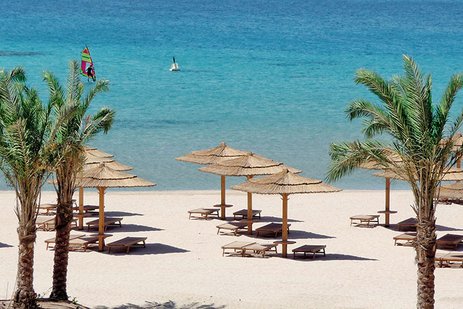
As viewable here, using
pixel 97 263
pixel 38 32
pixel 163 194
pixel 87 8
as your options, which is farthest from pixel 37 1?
pixel 97 263

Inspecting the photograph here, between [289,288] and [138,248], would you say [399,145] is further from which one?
[138,248]

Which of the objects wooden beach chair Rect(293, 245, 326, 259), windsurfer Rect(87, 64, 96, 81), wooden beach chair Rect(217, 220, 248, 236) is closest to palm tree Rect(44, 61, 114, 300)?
wooden beach chair Rect(293, 245, 326, 259)

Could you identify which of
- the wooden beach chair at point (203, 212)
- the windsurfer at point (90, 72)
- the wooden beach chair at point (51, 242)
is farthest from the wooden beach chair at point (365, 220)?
the windsurfer at point (90, 72)

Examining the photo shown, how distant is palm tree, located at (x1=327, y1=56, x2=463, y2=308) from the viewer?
60.3 ft

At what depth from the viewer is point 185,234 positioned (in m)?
28.2

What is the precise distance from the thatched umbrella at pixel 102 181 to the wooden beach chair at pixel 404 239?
6151mm

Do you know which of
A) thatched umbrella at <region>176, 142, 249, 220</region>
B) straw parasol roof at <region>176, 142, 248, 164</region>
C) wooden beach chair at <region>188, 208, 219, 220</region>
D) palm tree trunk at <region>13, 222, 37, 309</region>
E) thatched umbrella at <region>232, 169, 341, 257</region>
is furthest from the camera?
straw parasol roof at <region>176, 142, 248, 164</region>

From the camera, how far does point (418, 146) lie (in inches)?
731

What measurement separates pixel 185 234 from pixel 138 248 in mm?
2008

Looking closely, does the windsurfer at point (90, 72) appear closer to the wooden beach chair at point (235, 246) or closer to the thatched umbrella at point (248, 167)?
the thatched umbrella at point (248, 167)

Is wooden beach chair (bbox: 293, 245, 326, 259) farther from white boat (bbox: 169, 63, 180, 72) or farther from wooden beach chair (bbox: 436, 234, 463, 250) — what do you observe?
white boat (bbox: 169, 63, 180, 72)

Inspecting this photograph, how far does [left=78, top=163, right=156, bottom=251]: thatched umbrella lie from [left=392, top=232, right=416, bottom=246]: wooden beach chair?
6.15 m

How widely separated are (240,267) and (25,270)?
6.46m

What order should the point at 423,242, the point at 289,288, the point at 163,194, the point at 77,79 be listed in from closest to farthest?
the point at 423,242, the point at 77,79, the point at 289,288, the point at 163,194
